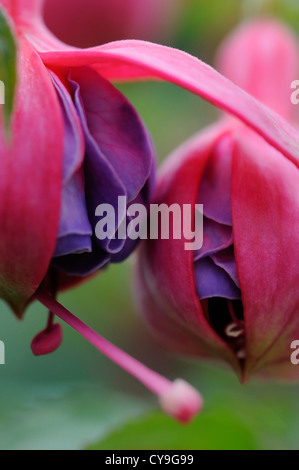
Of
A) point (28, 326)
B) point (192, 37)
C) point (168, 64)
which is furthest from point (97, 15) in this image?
point (168, 64)

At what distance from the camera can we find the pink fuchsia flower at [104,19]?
31.9 inches

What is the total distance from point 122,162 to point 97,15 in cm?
42

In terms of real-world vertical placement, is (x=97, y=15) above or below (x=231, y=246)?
above

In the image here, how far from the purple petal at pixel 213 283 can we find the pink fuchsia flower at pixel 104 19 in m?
0.43

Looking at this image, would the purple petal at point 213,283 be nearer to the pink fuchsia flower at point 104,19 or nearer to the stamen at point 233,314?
the stamen at point 233,314

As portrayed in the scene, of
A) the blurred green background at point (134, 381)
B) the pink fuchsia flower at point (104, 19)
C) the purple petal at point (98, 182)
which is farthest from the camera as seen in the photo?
the pink fuchsia flower at point (104, 19)

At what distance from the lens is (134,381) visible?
2.88ft

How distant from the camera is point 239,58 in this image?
26.8 inches

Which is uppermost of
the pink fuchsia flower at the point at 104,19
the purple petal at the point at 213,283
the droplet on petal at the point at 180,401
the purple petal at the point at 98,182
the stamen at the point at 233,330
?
the pink fuchsia flower at the point at 104,19

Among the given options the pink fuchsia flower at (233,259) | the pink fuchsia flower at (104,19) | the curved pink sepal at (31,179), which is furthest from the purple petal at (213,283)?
the pink fuchsia flower at (104,19)
